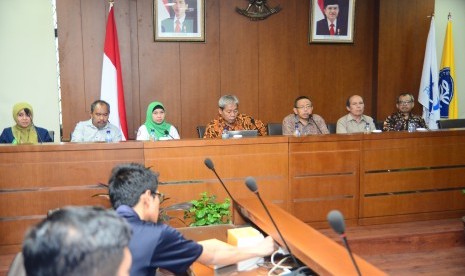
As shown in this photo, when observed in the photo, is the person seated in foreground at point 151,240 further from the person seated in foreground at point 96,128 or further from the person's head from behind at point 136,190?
the person seated in foreground at point 96,128

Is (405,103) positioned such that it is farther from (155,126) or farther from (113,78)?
(113,78)

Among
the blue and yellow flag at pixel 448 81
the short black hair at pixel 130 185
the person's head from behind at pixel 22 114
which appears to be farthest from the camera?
the blue and yellow flag at pixel 448 81

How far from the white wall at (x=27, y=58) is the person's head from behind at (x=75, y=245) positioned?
14.6ft

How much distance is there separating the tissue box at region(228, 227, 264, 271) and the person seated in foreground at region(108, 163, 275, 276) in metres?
0.08

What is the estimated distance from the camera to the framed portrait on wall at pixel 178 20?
498cm

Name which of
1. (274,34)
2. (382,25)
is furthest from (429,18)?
(274,34)

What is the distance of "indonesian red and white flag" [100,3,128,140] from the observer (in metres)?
→ 4.79

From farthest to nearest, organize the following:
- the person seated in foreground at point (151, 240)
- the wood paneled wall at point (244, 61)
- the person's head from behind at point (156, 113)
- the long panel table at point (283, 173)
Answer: the wood paneled wall at point (244, 61) → the person's head from behind at point (156, 113) → the long panel table at point (283, 173) → the person seated in foreground at point (151, 240)

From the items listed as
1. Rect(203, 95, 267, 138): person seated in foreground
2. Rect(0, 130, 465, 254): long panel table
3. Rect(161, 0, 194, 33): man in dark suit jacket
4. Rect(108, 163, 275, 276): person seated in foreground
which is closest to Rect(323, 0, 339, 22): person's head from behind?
Rect(161, 0, 194, 33): man in dark suit jacket

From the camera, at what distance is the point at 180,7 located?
4.99 m

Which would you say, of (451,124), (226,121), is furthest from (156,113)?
(451,124)

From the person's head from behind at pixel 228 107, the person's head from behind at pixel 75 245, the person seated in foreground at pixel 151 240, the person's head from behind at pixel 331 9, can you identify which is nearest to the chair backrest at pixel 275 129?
the person's head from behind at pixel 228 107

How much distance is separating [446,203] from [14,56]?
15.8 ft

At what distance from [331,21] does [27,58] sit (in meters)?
3.75
